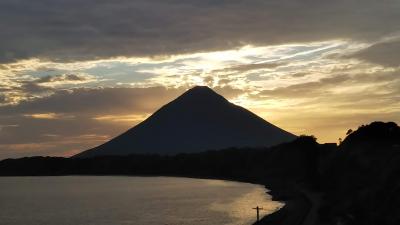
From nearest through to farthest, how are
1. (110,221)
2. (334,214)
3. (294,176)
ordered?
(334,214) → (110,221) → (294,176)

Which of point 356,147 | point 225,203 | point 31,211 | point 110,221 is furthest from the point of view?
point 225,203

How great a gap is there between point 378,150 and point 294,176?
303ft

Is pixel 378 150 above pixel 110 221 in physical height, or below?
above

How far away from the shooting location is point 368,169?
64.9 metres

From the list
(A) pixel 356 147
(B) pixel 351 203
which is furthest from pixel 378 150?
(B) pixel 351 203

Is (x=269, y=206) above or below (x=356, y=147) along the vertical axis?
below

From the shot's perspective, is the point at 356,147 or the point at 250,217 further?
the point at 356,147

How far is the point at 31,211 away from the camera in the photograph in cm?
8594

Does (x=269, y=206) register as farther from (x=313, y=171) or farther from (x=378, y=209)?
(x=313, y=171)

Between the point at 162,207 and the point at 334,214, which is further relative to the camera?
the point at 162,207

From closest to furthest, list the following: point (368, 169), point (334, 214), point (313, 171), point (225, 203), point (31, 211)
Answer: point (334, 214)
point (368, 169)
point (31, 211)
point (225, 203)
point (313, 171)

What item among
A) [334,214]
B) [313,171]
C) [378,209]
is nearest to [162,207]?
[334,214]

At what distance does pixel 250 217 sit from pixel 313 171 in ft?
221

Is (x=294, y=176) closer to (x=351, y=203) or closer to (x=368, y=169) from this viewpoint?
(x=368, y=169)
